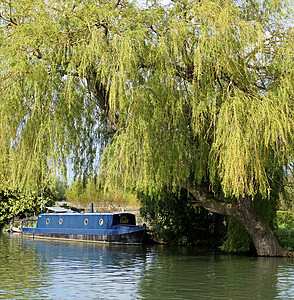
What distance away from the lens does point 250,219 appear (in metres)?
13.8

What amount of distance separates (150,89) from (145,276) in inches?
165

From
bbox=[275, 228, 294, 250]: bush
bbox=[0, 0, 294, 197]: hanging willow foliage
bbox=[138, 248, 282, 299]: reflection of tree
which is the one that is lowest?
bbox=[138, 248, 282, 299]: reflection of tree

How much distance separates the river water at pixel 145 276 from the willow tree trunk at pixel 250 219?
19.2 inches

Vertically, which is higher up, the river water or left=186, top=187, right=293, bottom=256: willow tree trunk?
left=186, top=187, right=293, bottom=256: willow tree trunk

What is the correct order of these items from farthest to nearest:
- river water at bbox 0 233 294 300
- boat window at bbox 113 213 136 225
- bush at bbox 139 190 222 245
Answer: boat window at bbox 113 213 136 225 < bush at bbox 139 190 222 245 < river water at bbox 0 233 294 300

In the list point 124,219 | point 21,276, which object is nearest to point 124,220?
point 124,219

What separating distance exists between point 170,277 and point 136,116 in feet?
11.7

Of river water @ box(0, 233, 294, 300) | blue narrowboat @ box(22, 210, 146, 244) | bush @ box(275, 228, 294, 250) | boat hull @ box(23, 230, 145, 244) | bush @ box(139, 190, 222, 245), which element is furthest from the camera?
blue narrowboat @ box(22, 210, 146, 244)

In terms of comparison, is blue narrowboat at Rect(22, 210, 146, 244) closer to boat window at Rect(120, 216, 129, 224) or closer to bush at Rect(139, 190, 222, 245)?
boat window at Rect(120, 216, 129, 224)

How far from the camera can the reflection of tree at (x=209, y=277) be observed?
8.61m

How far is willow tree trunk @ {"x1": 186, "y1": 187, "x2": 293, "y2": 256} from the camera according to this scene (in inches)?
542

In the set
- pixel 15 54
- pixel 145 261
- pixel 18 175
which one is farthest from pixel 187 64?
pixel 145 261

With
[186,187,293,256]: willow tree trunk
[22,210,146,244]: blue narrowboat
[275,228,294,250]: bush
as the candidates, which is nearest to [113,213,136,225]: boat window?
[22,210,146,244]: blue narrowboat

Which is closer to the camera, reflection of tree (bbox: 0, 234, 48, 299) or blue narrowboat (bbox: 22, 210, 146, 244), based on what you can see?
reflection of tree (bbox: 0, 234, 48, 299)
